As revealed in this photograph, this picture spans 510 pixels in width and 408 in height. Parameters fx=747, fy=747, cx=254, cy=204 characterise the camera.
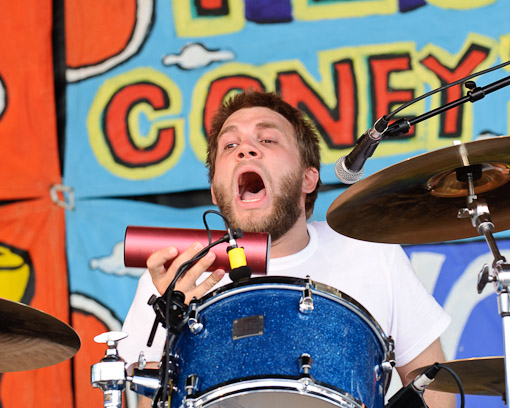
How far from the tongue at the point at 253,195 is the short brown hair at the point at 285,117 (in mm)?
205

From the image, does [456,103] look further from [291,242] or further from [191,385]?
[291,242]

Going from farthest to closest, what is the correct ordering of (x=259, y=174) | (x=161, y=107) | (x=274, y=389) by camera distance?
(x=161, y=107) < (x=259, y=174) < (x=274, y=389)

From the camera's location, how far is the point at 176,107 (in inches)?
106

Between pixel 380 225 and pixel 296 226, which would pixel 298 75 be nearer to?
pixel 296 226

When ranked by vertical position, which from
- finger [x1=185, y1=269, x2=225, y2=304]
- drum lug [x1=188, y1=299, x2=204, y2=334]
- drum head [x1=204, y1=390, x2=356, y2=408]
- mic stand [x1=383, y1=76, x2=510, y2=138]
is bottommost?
drum head [x1=204, y1=390, x2=356, y2=408]

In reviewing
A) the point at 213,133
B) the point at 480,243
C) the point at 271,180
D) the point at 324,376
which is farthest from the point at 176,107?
the point at 324,376

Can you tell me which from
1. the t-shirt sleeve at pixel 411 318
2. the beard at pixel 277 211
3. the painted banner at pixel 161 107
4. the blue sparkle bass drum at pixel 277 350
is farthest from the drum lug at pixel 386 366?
the painted banner at pixel 161 107

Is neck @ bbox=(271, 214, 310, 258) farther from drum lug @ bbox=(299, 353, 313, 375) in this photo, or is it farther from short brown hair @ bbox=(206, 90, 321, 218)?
drum lug @ bbox=(299, 353, 313, 375)

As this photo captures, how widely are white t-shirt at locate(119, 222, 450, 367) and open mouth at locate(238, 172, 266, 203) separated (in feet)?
0.67

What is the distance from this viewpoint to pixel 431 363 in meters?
2.14

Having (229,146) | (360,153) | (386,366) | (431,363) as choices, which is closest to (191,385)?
(386,366)

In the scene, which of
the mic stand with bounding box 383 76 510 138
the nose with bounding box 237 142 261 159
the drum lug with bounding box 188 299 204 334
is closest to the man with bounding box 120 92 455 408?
the nose with bounding box 237 142 261 159

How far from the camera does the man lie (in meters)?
2.13

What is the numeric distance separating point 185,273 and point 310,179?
91 cm
